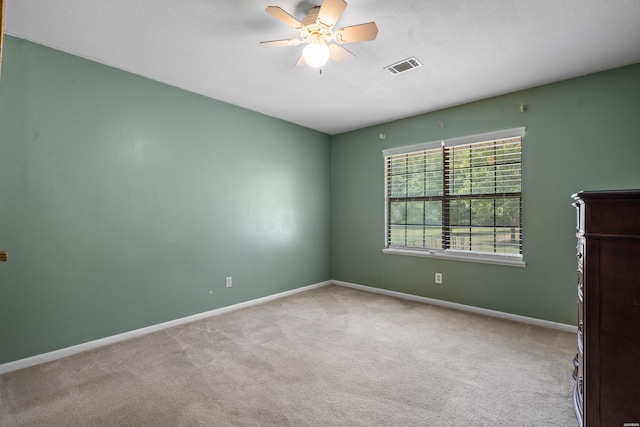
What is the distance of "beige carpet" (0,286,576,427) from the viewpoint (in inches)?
72.2

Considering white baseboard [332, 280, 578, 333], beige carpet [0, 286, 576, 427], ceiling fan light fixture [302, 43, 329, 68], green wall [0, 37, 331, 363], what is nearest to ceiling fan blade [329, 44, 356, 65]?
ceiling fan light fixture [302, 43, 329, 68]

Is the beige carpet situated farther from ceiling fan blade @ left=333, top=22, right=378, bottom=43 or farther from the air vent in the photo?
the air vent

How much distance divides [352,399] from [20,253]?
9.25ft

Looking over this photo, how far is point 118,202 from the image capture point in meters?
2.94

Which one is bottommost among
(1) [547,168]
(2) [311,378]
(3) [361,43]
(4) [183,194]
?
(2) [311,378]

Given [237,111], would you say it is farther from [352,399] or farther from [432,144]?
[352,399]

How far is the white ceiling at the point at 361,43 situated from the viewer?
2.08 m

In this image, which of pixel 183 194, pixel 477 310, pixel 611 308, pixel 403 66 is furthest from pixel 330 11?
pixel 477 310

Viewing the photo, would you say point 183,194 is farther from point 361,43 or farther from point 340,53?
point 361,43

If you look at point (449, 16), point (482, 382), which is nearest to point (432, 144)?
point (449, 16)

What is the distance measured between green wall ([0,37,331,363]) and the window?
1.83 meters

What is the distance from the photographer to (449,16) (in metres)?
2.16

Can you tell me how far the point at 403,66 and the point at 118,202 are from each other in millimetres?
3056

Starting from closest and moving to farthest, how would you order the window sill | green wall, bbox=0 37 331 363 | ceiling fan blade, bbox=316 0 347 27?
ceiling fan blade, bbox=316 0 347 27
green wall, bbox=0 37 331 363
the window sill
